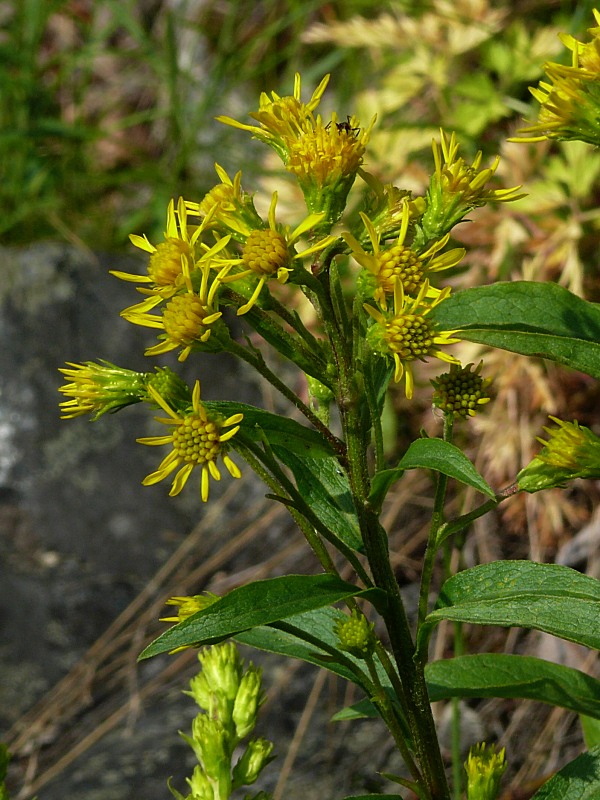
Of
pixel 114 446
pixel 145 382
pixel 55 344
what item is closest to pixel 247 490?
pixel 114 446

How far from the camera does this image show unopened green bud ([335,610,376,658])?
130cm

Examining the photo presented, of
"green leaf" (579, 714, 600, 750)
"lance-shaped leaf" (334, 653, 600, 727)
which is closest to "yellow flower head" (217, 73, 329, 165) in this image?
"lance-shaped leaf" (334, 653, 600, 727)

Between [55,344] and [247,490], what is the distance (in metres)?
1.02

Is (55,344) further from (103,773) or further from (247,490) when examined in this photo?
(103,773)

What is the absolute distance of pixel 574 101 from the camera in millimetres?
1422

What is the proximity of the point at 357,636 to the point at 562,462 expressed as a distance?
39cm

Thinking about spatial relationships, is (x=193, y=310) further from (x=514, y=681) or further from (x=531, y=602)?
(x=514, y=681)

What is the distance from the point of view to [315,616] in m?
1.56

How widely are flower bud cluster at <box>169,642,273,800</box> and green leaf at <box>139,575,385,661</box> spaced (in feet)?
1.55

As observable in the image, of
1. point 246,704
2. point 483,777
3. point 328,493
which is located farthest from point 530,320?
point 246,704

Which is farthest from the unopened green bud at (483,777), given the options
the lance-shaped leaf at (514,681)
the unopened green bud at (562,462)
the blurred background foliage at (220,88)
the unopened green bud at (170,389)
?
the blurred background foliage at (220,88)

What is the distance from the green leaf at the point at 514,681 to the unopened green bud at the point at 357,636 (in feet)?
0.61

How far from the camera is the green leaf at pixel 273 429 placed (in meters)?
1.26

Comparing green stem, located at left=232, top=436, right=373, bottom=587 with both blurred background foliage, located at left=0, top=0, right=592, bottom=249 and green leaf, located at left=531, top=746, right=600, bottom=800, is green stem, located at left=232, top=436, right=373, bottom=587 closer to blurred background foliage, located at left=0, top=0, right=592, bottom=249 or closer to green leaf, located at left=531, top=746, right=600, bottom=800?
green leaf, located at left=531, top=746, right=600, bottom=800
